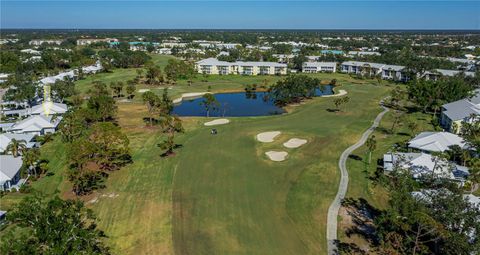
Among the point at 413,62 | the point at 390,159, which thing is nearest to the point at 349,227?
the point at 390,159

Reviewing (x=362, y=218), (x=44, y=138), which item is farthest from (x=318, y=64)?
(x=362, y=218)

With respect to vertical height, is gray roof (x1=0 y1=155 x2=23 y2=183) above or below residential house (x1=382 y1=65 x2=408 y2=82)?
below

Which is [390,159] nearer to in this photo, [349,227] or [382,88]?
[349,227]

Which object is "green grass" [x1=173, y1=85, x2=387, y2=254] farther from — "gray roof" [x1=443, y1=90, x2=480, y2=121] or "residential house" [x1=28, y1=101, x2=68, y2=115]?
"residential house" [x1=28, y1=101, x2=68, y2=115]

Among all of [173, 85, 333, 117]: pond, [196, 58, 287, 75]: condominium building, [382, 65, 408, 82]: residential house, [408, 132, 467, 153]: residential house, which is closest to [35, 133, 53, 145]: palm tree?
[173, 85, 333, 117]: pond

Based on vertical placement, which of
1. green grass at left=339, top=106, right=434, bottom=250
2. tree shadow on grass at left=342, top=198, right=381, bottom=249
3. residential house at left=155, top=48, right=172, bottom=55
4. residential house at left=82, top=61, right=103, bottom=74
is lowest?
tree shadow on grass at left=342, top=198, right=381, bottom=249

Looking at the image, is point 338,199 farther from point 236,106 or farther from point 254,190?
point 236,106
